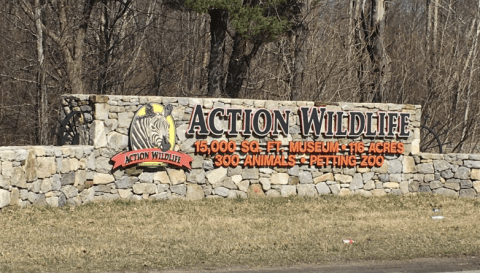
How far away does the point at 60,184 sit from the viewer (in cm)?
1498

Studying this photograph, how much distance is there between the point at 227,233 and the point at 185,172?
4.30m

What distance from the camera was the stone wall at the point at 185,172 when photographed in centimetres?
1453

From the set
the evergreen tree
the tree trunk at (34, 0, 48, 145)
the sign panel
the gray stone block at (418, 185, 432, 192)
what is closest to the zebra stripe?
the sign panel

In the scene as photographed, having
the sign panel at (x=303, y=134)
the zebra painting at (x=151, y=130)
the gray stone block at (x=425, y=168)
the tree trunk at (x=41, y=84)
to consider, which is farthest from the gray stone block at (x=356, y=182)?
the tree trunk at (x=41, y=84)

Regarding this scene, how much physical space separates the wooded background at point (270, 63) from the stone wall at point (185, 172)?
13.7ft

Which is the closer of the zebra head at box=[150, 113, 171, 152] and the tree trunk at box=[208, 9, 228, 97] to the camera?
the zebra head at box=[150, 113, 171, 152]

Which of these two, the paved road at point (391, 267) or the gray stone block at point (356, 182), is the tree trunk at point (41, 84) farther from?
the paved road at point (391, 267)

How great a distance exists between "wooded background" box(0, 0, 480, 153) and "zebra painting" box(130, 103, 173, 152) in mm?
5107

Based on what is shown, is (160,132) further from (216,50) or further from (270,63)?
(270,63)

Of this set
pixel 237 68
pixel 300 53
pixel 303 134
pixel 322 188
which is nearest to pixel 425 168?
pixel 322 188

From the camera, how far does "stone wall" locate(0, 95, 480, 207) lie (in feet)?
47.7

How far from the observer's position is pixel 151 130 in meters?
16.6

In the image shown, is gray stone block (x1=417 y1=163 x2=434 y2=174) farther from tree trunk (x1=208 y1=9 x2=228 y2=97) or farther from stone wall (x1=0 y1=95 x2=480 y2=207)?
tree trunk (x1=208 y1=9 x2=228 y2=97)

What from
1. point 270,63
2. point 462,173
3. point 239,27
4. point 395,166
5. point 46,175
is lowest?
point 462,173
